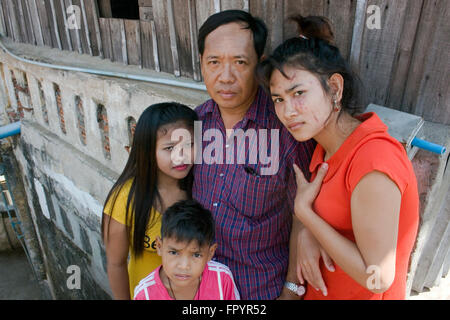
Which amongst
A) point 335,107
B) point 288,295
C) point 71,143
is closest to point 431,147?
point 335,107

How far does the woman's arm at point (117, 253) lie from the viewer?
6.28ft

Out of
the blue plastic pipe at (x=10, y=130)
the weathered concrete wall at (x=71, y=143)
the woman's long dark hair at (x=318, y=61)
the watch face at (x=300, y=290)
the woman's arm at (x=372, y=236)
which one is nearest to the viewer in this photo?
the woman's arm at (x=372, y=236)

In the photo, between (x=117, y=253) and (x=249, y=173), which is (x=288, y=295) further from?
(x=117, y=253)

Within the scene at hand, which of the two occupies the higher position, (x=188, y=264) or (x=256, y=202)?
(x=256, y=202)

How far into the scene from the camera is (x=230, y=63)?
180cm

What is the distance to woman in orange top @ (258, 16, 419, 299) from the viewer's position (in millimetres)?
1179

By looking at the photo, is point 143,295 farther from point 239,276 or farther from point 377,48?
point 377,48

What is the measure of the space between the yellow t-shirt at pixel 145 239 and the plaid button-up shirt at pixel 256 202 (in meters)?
0.34

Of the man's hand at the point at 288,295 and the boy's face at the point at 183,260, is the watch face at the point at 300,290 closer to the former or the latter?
the man's hand at the point at 288,295

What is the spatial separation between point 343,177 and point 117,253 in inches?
53.2

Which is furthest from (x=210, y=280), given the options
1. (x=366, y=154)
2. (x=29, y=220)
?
(x=29, y=220)

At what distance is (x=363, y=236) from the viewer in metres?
1.21

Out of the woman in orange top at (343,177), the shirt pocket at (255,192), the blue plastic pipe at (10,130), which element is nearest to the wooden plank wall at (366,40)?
the woman in orange top at (343,177)

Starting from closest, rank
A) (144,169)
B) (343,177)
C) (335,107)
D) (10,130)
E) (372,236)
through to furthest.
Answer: (372,236), (343,177), (335,107), (144,169), (10,130)
